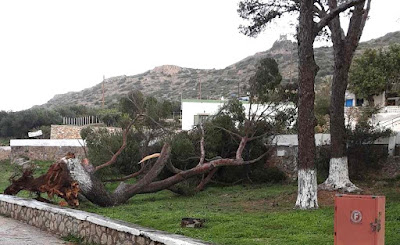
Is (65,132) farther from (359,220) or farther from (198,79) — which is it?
(198,79)

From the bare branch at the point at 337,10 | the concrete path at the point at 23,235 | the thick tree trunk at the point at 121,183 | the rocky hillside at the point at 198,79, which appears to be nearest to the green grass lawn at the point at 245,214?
the thick tree trunk at the point at 121,183

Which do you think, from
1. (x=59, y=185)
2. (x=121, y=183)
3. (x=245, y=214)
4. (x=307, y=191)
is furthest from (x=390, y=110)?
(x=59, y=185)

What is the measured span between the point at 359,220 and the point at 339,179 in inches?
457

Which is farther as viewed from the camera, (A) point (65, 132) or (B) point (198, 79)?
(B) point (198, 79)

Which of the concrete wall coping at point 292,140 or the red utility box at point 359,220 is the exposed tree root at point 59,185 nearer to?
the concrete wall coping at point 292,140

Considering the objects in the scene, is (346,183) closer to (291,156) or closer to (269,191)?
(269,191)

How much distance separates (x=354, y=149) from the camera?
19953 mm

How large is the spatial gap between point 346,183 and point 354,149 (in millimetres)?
3808

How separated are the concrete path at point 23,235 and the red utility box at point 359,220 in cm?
628

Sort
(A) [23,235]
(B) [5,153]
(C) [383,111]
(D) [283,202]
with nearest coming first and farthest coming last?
(A) [23,235] < (D) [283,202] < (C) [383,111] < (B) [5,153]

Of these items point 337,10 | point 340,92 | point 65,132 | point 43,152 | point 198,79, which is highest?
point 198,79

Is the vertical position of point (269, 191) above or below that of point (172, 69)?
below

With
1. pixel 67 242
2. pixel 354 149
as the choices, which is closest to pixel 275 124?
pixel 354 149

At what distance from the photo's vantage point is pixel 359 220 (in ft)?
17.5
